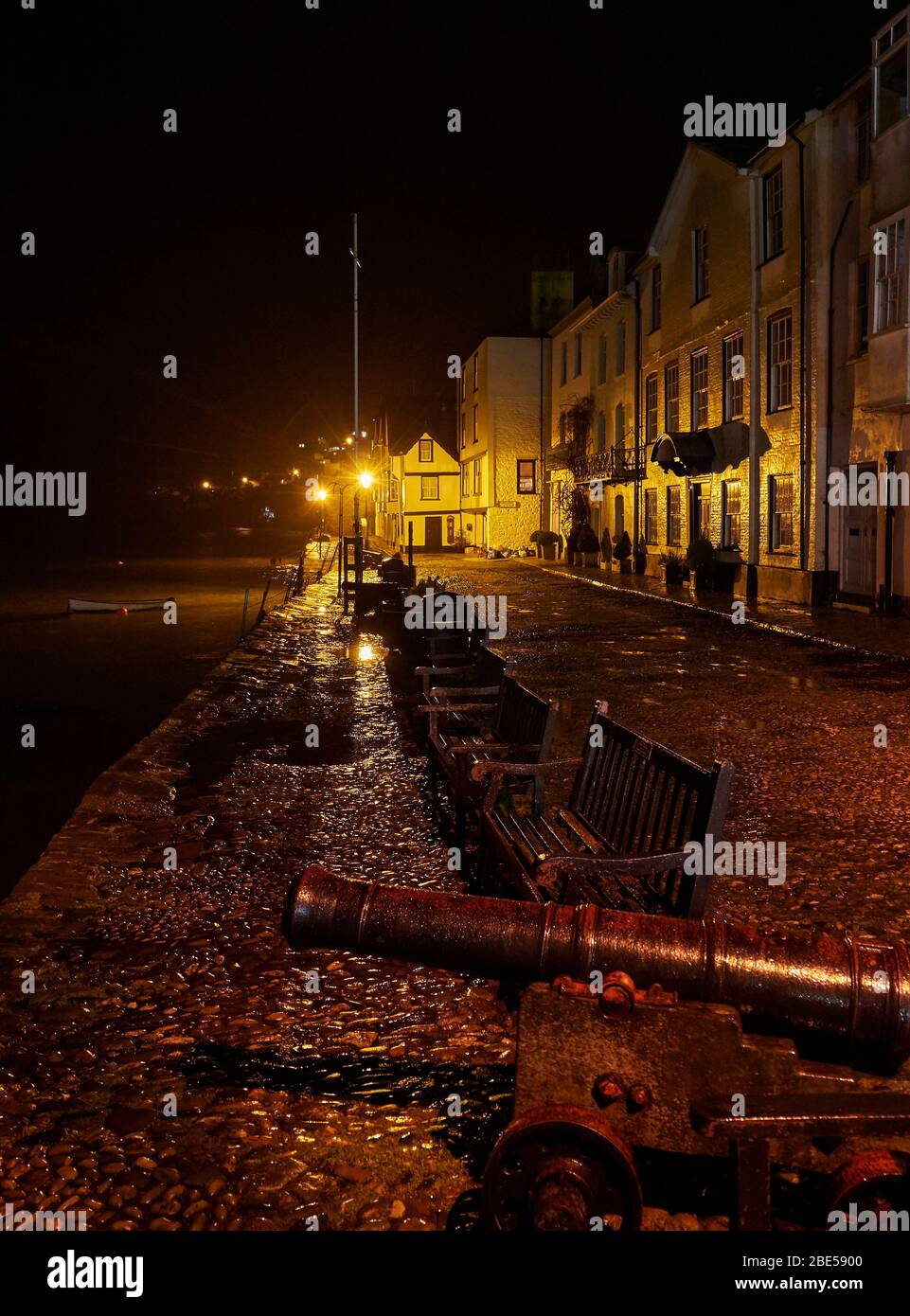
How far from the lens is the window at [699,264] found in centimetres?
3347

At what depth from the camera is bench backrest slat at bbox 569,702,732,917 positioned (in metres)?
4.82

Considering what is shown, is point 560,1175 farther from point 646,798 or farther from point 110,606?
point 110,606

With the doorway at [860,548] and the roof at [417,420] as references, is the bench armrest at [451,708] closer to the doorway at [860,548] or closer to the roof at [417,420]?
the doorway at [860,548]

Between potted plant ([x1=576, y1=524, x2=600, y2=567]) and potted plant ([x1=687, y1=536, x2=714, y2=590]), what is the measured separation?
45.5 feet

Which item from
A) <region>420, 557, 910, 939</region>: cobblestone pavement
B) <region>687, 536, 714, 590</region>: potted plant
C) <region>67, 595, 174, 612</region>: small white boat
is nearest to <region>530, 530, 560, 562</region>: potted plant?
<region>687, 536, 714, 590</region>: potted plant

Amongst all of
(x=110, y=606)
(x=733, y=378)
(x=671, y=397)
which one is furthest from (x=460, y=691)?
(x=671, y=397)

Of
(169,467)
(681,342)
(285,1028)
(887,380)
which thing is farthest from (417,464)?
(169,467)

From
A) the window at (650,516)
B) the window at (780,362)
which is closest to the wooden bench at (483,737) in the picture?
the window at (780,362)

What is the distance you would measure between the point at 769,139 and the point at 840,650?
47.4 ft

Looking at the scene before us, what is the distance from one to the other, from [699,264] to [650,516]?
8283 mm

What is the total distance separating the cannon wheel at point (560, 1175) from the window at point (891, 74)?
2135 cm

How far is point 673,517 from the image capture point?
36.2 meters

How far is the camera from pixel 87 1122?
12.9ft

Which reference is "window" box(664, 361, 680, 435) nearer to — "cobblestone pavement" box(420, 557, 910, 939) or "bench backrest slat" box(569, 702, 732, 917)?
"cobblestone pavement" box(420, 557, 910, 939)
